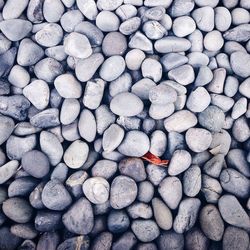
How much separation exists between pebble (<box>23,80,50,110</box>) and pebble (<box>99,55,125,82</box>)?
0.20 m

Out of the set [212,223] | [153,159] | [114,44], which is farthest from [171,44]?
[212,223]

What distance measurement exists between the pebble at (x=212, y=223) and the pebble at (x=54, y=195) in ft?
1.39

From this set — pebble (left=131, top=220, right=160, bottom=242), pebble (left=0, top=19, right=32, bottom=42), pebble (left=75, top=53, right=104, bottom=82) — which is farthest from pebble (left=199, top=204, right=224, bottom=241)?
pebble (left=0, top=19, right=32, bottom=42)

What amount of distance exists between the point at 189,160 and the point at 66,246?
1.52 feet

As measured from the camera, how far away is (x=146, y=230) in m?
0.99

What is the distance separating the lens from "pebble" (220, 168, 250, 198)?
1033 millimetres

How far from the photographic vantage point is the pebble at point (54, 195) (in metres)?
0.99

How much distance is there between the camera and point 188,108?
1.12m

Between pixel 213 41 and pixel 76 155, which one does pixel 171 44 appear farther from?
pixel 76 155

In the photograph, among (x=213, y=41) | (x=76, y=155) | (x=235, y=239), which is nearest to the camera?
(x=235, y=239)

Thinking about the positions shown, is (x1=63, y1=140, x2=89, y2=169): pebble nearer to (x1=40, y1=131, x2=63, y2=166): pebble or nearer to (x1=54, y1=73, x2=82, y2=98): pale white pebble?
(x1=40, y1=131, x2=63, y2=166): pebble

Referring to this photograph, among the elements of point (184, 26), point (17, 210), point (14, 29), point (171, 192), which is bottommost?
point (17, 210)

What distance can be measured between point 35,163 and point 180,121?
19.6 inches

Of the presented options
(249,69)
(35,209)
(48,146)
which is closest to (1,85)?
(48,146)
